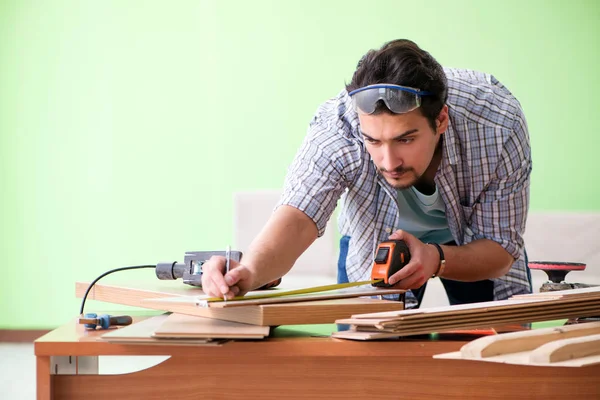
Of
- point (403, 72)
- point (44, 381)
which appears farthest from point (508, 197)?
point (44, 381)

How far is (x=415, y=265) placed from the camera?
1491 mm

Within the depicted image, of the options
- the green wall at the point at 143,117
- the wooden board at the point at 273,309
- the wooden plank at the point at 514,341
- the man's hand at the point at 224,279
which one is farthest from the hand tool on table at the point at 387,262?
the green wall at the point at 143,117

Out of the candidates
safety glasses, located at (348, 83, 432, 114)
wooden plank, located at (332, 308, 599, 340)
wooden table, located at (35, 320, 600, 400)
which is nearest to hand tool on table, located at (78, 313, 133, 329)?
wooden table, located at (35, 320, 600, 400)

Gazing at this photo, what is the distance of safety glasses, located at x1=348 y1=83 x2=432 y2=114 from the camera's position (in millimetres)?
1595

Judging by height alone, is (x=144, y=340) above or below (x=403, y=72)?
below

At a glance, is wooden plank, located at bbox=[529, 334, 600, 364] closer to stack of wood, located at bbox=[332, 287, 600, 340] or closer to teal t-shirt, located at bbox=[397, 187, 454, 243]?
stack of wood, located at bbox=[332, 287, 600, 340]

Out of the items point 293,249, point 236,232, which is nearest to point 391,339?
point 293,249

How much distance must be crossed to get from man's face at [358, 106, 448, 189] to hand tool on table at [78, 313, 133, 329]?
75 centimetres

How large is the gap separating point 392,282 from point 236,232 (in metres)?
2.73

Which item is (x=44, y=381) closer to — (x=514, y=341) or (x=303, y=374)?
(x=303, y=374)

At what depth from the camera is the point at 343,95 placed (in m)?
2.00

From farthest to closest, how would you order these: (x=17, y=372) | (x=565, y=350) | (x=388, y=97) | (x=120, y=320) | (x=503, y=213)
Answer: (x=17, y=372) → (x=503, y=213) → (x=388, y=97) → (x=120, y=320) → (x=565, y=350)

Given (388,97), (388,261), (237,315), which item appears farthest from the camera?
(388,97)

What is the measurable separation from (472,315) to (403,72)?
2.42 ft
